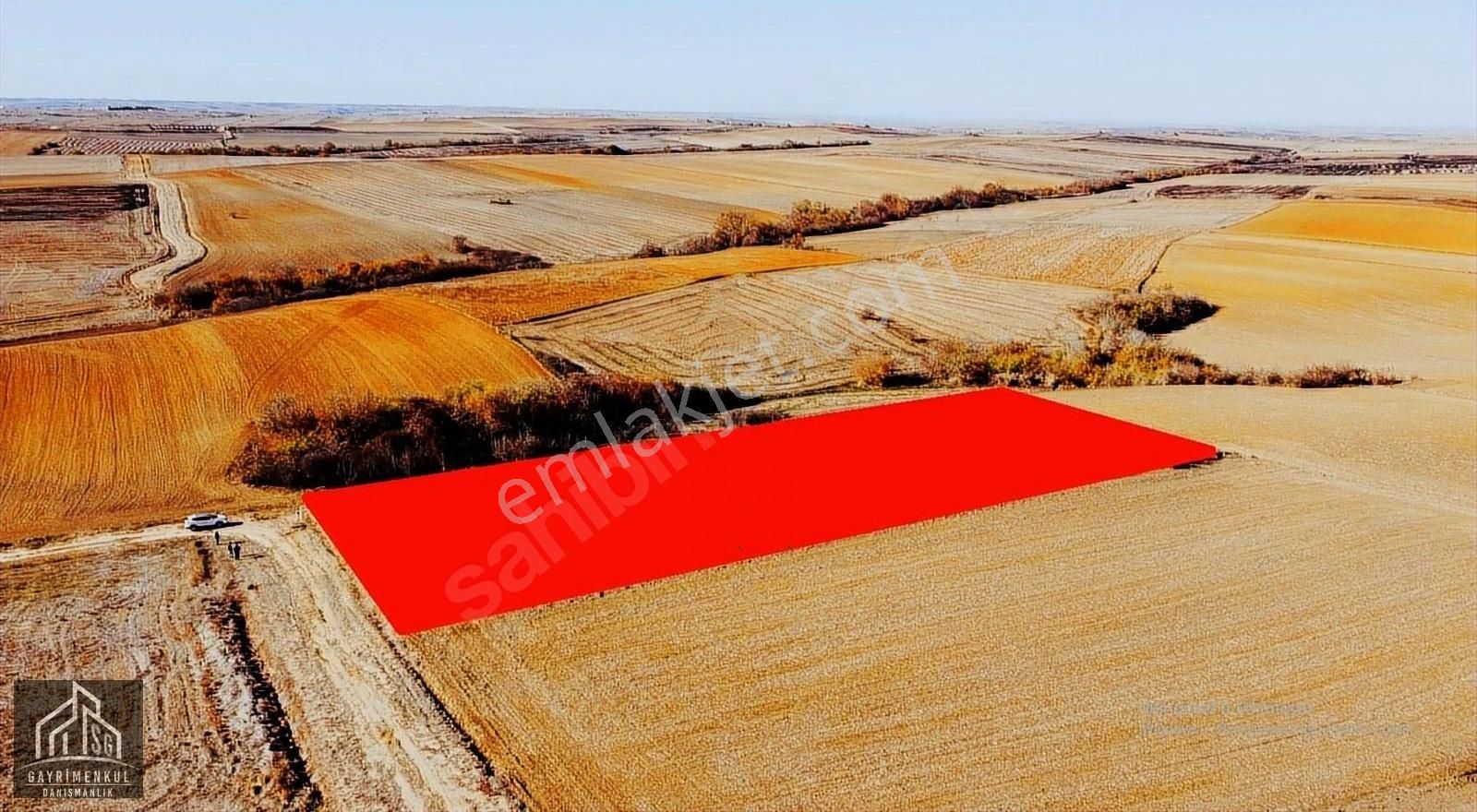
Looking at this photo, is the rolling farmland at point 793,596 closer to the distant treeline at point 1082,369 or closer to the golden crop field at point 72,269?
the golden crop field at point 72,269

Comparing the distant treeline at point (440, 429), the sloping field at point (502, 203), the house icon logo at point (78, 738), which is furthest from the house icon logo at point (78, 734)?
the sloping field at point (502, 203)

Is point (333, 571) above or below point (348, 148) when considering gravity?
below

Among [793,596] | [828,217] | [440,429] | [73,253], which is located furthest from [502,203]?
[793,596]

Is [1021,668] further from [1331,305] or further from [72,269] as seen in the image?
[72,269]

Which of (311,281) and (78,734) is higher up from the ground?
(311,281)

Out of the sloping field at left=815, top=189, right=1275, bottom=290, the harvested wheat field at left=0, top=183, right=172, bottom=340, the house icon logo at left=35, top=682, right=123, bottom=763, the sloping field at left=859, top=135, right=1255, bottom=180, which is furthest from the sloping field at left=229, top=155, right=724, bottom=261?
the sloping field at left=859, top=135, right=1255, bottom=180

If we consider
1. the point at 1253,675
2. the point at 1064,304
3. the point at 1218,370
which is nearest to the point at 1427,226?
the point at 1064,304

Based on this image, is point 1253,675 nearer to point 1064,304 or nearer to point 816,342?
point 816,342
